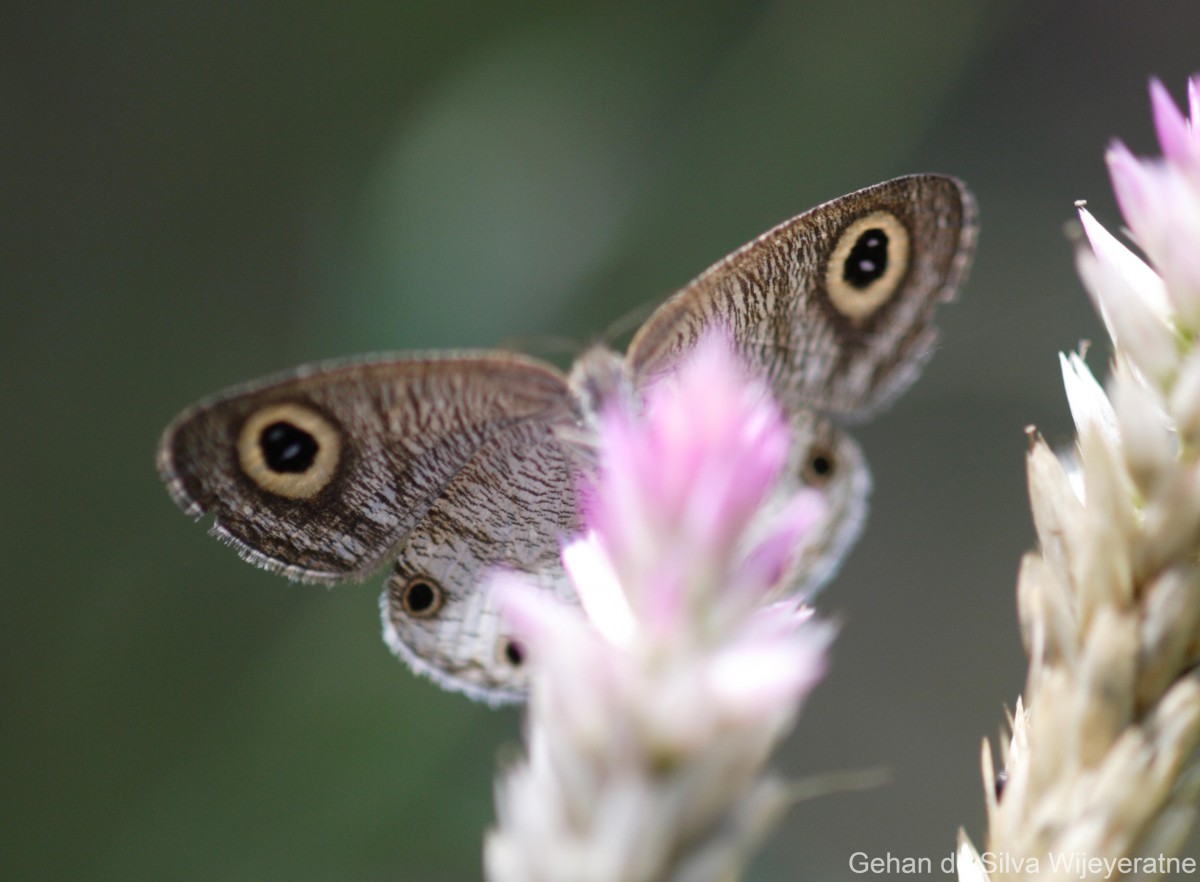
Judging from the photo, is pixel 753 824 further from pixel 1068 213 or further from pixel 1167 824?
pixel 1068 213

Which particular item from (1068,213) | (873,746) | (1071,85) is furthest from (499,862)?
(1071,85)

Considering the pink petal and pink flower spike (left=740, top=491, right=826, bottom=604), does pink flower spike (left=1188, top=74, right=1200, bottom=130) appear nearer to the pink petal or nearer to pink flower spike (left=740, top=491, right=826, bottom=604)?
the pink petal

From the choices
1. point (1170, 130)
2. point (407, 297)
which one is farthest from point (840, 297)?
point (407, 297)

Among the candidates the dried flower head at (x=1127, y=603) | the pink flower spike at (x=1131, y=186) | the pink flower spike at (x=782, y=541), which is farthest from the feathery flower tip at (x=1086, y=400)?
the pink flower spike at (x=782, y=541)

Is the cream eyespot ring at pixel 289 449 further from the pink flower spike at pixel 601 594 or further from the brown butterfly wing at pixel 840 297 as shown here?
the pink flower spike at pixel 601 594

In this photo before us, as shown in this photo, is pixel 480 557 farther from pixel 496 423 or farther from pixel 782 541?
pixel 782 541

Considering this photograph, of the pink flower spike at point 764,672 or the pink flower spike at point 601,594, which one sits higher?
the pink flower spike at point 601,594

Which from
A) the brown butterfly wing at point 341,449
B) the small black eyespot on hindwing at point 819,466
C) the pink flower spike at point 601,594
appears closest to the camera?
the pink flower spike at point 601,594
